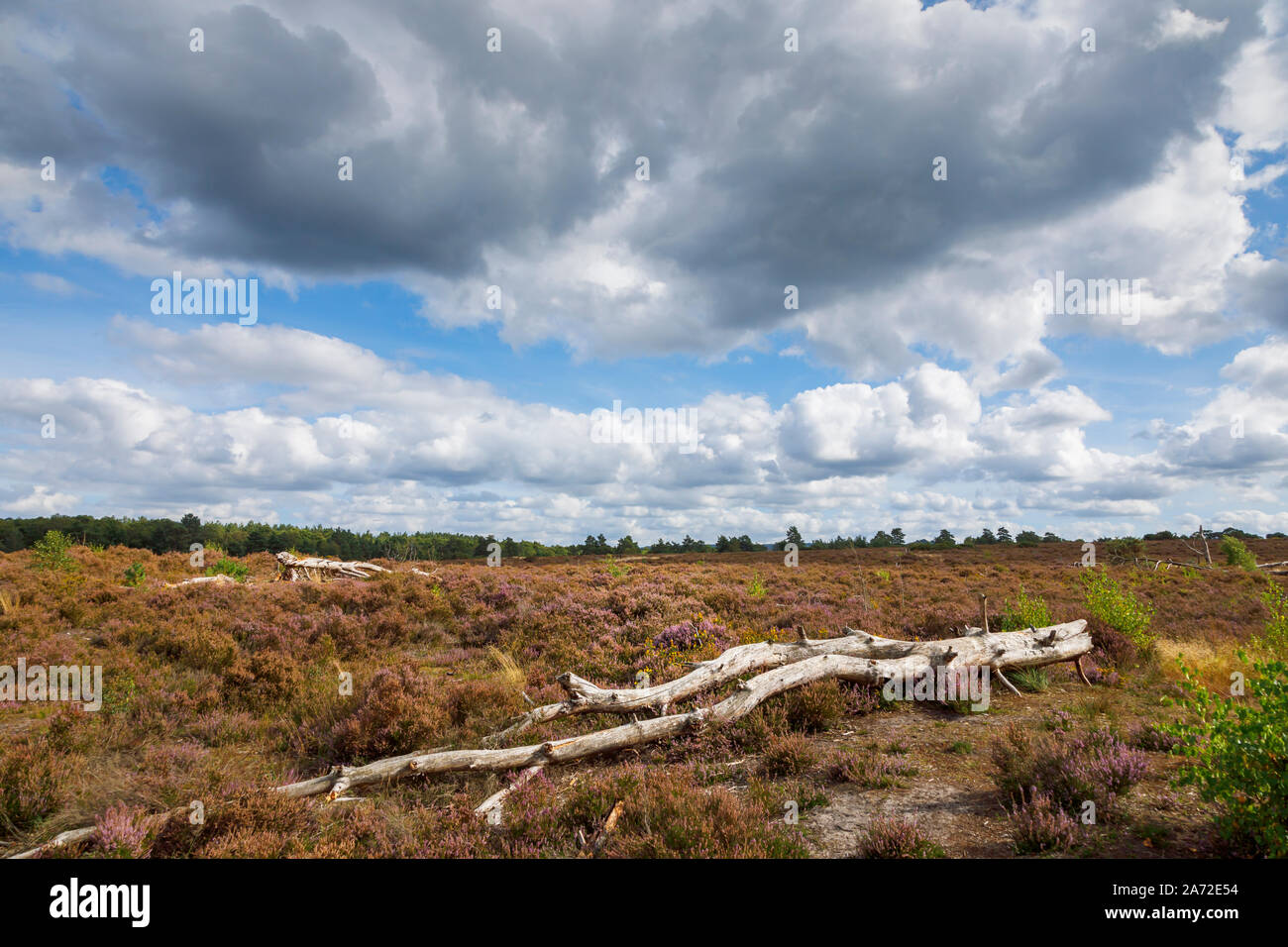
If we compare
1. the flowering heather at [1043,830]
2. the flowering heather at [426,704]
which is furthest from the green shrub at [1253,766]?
the flowering heather at [426,704]

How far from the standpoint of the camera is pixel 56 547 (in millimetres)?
19656

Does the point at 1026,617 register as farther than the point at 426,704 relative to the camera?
Yes

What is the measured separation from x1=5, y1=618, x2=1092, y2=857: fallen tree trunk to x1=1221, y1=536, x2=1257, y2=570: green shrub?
95.4ft

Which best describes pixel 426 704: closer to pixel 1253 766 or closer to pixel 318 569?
pixel 1253 766

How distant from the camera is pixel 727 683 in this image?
9.12 m

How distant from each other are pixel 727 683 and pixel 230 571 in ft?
72.8

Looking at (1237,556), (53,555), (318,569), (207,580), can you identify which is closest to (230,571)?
(318,569)

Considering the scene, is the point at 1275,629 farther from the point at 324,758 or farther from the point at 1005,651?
the point at 324,758

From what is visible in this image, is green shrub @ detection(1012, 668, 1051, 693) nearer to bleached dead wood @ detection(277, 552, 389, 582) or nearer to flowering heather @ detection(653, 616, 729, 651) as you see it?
flowering heather @ detection(653, 616, 729, 651)

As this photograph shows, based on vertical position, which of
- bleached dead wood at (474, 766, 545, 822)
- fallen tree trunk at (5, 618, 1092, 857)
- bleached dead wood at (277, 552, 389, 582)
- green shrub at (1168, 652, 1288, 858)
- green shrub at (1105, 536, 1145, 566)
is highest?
green shrub at (1168, 652, 1288, 858)

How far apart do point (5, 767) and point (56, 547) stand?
63.8 ft

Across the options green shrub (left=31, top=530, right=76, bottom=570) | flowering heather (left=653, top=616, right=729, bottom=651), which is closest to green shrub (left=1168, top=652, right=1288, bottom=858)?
flowering heather (left=653, top=616, right=729, bottom=651)

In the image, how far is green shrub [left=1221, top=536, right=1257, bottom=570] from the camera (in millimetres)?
29375
